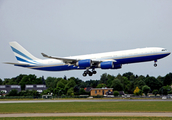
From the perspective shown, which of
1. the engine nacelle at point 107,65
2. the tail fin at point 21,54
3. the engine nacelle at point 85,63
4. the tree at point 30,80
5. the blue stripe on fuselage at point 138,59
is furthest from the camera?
the tree at point 30,80

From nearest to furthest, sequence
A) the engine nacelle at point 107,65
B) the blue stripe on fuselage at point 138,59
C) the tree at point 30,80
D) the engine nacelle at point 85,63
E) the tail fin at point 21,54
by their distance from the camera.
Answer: the blue stripe on fuselage at point 138,59
the engine nacelle at point 107,65
the engine nacelle at point 85,63
the tail fin at point 21,54
the tree at point 30,80

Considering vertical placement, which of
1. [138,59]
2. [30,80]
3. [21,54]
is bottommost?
[30,80]

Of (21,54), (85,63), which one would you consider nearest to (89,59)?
(85,63)

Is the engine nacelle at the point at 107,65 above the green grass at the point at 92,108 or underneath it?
above

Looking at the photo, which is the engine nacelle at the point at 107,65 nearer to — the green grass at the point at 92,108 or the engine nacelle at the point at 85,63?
the engine nacelle at the point at 85,63

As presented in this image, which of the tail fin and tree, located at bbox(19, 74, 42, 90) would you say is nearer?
the tail fin

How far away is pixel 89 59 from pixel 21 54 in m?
22.9

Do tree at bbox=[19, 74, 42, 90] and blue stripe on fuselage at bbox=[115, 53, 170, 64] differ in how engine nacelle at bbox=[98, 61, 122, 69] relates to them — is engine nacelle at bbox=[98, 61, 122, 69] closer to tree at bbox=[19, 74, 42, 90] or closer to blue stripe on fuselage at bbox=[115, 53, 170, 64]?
blue stripe on fuselage at bbox=[115, 53, 170, 64]

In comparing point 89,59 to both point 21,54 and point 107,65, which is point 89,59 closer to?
point 107,65

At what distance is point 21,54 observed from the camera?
7081cm

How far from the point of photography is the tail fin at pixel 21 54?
69.0 metres

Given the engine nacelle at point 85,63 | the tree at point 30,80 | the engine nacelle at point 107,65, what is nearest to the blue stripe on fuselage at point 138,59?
the engine nacelle at point 107,65

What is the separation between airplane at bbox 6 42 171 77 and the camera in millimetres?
53688

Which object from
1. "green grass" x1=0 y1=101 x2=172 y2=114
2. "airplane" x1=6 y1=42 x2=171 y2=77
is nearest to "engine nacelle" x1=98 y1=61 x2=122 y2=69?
"airplane" x1=6 y1=42 x2=171 y2=77
